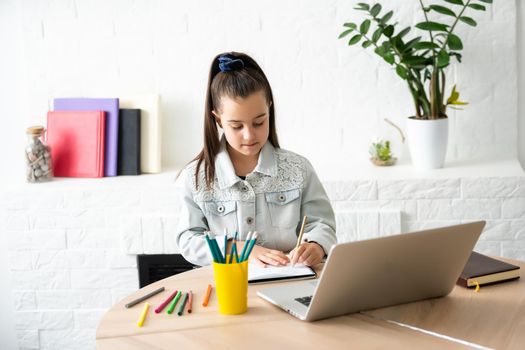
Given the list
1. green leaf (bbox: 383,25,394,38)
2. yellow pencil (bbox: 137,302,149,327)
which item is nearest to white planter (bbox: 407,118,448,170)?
green leaf (bbox: 383,25,394,38)

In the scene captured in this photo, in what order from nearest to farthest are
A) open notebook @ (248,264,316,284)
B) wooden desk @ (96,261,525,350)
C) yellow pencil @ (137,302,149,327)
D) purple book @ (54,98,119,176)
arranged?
1. wooden desk @ (96,261,525,350)
2. yellow pencil @ (137,302,149,327)
3. open notebook @ (248,264,316,284)
4. purple book @ (54,98,119,176)

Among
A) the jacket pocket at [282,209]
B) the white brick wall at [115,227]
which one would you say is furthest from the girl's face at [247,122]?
the white brick wall at [115,227]

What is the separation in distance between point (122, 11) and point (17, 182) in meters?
Result: 0.85

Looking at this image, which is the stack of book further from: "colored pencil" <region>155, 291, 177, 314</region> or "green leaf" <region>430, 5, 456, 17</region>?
"colored pencil" <region>155, 291, 177, 314</region>

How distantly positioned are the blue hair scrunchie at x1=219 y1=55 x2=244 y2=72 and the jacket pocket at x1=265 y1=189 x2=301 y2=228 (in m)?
0.36

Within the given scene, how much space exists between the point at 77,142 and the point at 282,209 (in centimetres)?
146

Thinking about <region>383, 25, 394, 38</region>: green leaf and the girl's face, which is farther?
<region>383, 25, 394, 38</region>: green leaf

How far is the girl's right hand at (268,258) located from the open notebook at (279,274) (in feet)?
0.06

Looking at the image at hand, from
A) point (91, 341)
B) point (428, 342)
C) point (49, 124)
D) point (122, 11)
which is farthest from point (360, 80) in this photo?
point (428, 342)

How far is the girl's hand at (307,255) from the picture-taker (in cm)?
200

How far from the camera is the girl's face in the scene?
2.19 meters

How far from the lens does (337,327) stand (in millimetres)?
1631

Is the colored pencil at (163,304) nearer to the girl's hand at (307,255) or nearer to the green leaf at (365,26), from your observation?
the girl's hand at (307,255)

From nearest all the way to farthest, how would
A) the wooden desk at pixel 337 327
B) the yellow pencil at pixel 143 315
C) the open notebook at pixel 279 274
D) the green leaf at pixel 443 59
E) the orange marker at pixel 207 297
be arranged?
the wooden desk at pixel 337 327 < the yellow pencil at pixel 143 315 < the orange marker at pixel 207 297 < the open notebook at pixel 279 274 < the green leaf at pixel 443 59
